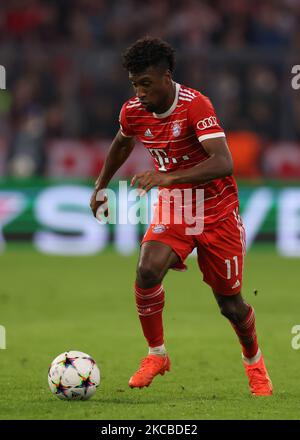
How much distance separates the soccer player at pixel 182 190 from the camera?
20.6 feet

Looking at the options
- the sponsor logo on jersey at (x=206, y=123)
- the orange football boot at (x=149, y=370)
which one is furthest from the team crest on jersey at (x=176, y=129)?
the orange football boot at (x=149, y=370)

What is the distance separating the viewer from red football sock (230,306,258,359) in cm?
666

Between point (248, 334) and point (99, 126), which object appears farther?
point (99, 126)

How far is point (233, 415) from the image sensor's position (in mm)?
5723

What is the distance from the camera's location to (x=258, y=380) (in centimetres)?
662

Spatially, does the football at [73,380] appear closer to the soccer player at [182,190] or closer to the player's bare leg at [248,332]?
the soccer player at [182,190]

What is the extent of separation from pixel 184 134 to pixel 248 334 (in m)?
1.30

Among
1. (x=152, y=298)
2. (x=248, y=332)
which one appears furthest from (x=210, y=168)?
(x=248, y=332)

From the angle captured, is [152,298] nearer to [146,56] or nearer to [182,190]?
[182,190]

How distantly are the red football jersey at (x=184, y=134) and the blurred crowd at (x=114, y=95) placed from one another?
334 inches

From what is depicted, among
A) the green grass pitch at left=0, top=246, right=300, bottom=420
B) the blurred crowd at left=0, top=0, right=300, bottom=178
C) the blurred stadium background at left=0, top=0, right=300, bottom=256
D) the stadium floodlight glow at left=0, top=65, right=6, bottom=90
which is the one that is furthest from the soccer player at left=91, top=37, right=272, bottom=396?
the blurred crowd at left=0, top=0, right=300, bottom=178

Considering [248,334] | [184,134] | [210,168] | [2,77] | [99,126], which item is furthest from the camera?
[99,126]

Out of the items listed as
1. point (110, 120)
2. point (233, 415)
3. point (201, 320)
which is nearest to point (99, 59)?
point (110, 120)

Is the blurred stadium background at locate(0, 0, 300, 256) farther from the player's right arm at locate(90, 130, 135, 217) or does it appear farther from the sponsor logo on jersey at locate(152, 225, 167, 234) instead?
the sponsor logo on jersey at locate(152, 225, 167, 234)
